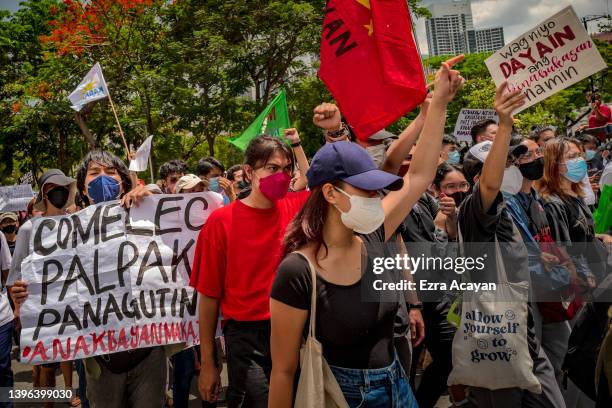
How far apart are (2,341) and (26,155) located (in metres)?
23.0

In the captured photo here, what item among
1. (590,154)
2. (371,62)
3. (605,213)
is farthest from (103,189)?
(590,154)

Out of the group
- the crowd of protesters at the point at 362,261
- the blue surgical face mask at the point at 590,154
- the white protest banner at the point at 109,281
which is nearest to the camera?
the crowd of protesters at the point at 362,261

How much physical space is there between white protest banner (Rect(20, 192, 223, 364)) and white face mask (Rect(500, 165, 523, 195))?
6.72 feet

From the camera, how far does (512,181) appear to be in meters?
3.87

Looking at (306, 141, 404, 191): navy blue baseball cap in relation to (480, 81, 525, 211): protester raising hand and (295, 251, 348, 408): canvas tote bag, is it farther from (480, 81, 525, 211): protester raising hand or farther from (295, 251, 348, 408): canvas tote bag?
(480, 81, 525, 211): protester raising hand

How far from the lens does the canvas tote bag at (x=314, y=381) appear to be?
86.8 inches

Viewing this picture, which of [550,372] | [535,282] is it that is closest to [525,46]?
[535,282]

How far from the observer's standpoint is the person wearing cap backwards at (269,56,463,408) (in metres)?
2.30

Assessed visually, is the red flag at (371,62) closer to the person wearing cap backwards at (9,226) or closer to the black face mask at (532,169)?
the black face mask at (532,169)

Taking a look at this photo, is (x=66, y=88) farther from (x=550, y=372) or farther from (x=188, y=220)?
(x=550, y=372)

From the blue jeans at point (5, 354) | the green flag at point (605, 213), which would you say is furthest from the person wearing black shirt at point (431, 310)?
the blue jeans at point (5, 354)

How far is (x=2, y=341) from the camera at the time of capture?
15.1 feet

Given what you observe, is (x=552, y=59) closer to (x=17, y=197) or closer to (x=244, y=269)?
(x=244, y=269)

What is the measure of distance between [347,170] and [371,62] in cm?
135
